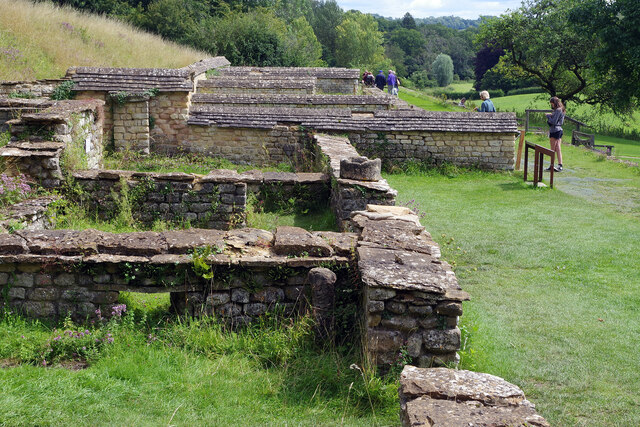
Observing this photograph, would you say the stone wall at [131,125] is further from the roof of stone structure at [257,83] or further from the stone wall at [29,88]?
the roof of stone structure at [257,83]

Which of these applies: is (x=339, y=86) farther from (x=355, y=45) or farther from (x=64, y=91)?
(x=355, y=45)

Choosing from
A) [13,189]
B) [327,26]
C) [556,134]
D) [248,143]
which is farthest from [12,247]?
[327,26]

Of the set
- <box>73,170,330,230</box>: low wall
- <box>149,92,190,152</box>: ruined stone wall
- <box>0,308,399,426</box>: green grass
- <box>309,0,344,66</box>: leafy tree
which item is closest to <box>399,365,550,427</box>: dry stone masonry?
<box>0,308,399,426</box>: green grass

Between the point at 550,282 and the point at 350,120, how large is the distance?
331 inches

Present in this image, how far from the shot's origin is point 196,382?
4738 mm

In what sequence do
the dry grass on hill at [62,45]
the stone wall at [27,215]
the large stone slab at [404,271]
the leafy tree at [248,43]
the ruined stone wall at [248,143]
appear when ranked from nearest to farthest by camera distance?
the large stone slab at [404,271] < the stone wall at [27,215] < the ruined stone wall at [248,143] < the dry grass on hill at [62,45] < the leafy tree at [248,43]

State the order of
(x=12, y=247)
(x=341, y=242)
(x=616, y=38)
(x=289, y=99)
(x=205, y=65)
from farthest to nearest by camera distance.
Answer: (x=205, y=65) → (x=616, y=38) → (x=289, y=99) → (x=341, y=242) → (x=12, y=247)

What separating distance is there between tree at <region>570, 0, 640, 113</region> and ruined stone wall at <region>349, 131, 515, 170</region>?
7.73 meters

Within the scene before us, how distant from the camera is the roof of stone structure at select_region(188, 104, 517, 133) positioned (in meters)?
14.9

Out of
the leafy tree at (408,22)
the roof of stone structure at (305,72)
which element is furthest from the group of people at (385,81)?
the leafy tree at (408,22)

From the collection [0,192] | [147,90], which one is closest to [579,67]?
[147,90]

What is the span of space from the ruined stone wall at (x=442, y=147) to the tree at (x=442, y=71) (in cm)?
7781

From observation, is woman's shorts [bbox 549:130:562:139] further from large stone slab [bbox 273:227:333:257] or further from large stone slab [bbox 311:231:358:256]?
large stone slab [bbox 273:227:333:257]

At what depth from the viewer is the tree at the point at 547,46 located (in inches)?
1283
